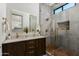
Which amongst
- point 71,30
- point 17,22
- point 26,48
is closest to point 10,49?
point 26,48

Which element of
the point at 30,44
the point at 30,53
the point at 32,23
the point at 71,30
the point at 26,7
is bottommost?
the point at 30,53

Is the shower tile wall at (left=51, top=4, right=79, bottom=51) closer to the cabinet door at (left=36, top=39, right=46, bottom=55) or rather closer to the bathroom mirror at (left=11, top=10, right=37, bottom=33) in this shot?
the cabinet door at (left=36, top=39, right=46, bottom=55)

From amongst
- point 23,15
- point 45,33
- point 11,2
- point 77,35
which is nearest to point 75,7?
point 77,35

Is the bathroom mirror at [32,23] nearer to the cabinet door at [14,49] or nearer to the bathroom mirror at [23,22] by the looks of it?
the bathroom mirror at [23,22]

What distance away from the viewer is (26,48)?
68.9 inches

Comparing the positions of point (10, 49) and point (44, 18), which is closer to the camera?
point (10, 49)

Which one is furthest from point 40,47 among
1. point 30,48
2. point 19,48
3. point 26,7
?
point 26,7

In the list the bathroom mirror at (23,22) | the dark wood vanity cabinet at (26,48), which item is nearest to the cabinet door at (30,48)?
the dark wood vanity cabinet at (26,48)

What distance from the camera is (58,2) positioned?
1759 millimetres

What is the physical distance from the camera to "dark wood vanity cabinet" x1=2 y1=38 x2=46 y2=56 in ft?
5.47

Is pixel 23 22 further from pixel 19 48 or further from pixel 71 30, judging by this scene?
pixel 71 30

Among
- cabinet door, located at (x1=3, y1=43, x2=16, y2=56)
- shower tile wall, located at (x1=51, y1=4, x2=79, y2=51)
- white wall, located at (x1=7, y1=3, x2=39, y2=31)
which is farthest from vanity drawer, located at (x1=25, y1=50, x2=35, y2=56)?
white wall, located at (x1=7, y1=3, x2=39, y2=31)

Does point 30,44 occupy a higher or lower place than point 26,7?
lower

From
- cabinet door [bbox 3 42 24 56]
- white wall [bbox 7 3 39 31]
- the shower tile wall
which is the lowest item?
cabinet door [bbox 3 42 24 56]
